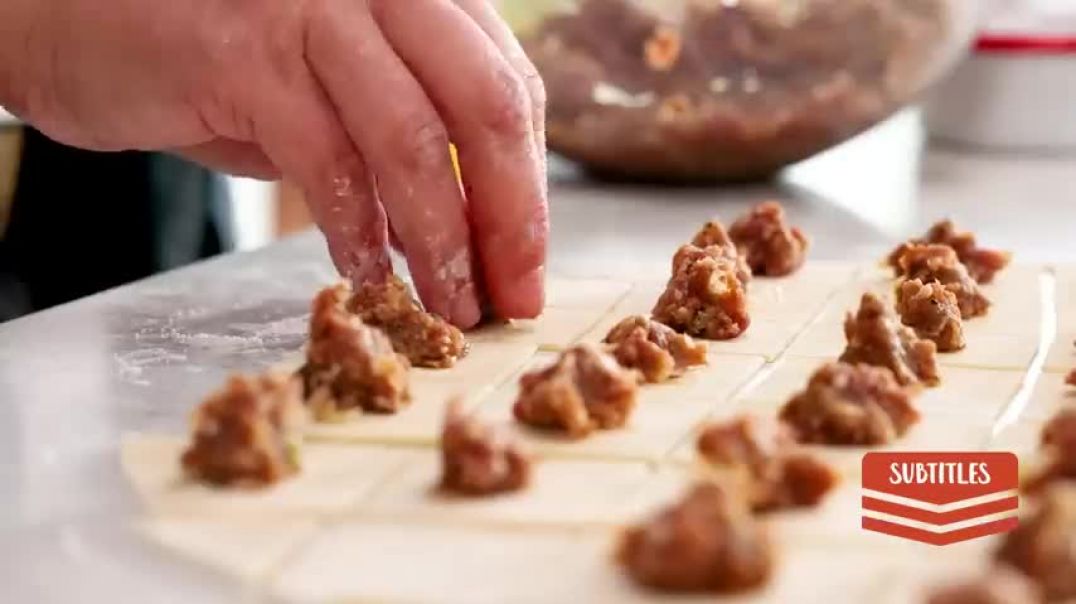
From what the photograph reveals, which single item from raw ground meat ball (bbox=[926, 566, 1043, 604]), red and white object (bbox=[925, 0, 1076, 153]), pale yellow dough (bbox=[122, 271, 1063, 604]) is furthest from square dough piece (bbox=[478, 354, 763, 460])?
red and white object (bbox=[925, 0, 1076, 153])

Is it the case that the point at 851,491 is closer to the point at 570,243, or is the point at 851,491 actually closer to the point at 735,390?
the point at 735,390

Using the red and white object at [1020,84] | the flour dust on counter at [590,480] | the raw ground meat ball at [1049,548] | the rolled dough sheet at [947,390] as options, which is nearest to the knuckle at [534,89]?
the flour dust on counter at [590,480]

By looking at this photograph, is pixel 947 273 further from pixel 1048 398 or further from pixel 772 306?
pixel 1048 398

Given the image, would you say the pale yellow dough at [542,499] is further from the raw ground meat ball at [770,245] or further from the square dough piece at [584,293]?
the raw ground meat ball at [770,245]

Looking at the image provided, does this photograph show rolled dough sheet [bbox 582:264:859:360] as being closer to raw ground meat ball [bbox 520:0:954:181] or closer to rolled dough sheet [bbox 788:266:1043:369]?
rolled dough sheet [bbox 788:266:1043:369]

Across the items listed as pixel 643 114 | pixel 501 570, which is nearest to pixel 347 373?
pixel 501 570

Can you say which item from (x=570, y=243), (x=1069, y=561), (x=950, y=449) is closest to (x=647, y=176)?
(x=570, y=243)
